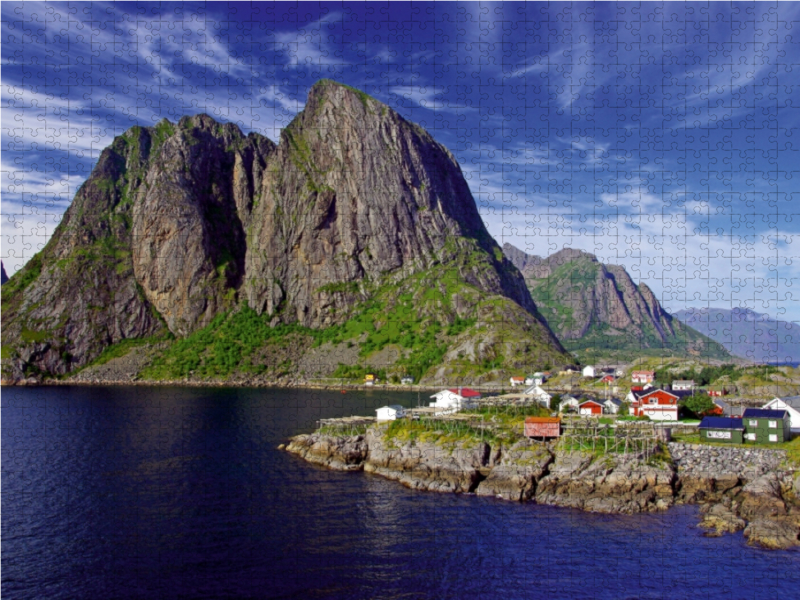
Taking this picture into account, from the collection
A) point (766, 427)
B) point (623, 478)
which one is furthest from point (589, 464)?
point (766, 427)

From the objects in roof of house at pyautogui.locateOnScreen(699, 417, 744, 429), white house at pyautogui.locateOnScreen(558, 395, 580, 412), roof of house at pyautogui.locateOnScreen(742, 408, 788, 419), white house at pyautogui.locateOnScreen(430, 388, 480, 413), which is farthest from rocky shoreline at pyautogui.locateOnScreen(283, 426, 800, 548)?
white house at pyautogui.locateOnScreen(558, 395, 580, 412)

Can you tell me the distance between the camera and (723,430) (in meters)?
55.5

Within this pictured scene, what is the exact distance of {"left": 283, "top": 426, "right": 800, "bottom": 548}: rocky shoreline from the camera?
42562 millimetres

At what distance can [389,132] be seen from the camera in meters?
200

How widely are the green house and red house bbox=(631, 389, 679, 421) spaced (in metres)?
12.1

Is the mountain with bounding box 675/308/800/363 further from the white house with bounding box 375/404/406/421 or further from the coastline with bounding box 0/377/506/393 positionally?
the coastline with bounding box 0/377/506/393

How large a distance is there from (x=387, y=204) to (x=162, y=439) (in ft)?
437

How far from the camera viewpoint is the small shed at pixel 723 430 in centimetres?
5491

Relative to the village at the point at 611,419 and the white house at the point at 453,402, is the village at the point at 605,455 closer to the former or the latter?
the village at the point at 611,419

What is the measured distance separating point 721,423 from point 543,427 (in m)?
16.1

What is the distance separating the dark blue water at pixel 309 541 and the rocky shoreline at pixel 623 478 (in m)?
1.95

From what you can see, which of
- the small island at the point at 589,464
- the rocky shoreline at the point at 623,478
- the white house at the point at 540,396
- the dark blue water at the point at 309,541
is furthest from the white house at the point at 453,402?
the dark blue water at the point at 309,541

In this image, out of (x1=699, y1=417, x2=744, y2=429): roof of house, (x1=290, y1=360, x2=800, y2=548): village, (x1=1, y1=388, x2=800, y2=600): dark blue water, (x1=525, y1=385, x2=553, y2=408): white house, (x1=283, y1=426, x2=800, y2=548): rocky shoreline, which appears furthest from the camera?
(x1=525, y1=385, x2=553, y2=408): white house

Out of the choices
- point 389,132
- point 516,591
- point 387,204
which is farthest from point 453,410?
point 389,132
